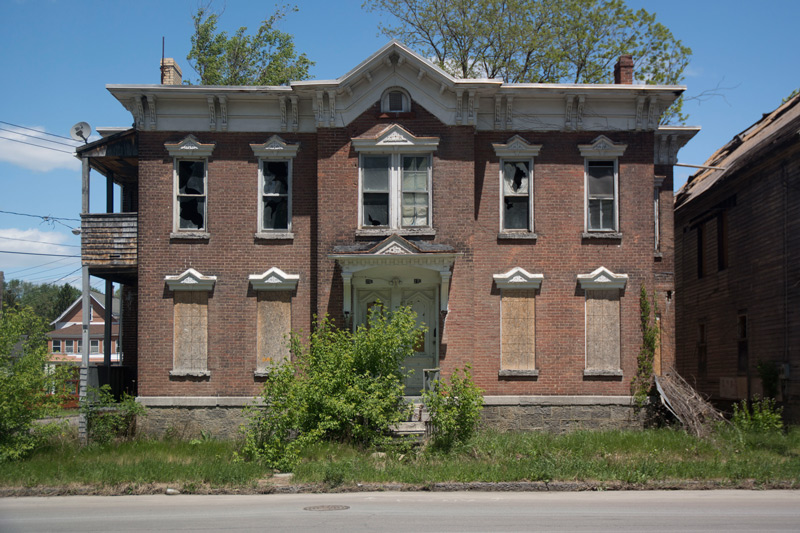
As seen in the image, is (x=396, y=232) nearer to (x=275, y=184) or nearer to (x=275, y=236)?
(x=275, y=236)

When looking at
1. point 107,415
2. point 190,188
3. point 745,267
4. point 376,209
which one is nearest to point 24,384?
point 107,415

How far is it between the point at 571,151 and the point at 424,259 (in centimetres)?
504

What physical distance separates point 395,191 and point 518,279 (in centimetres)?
387

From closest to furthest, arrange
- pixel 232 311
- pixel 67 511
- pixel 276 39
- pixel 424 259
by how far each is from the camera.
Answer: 1. pixel 67 511
2. pixel 424 259
3. pixel 232 311
4. pixel 276 39

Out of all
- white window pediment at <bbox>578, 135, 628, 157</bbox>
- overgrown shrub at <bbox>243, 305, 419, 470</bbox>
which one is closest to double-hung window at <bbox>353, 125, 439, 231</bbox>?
overgrown shrub at <bbox>243, 305, 419, 470</bbox>

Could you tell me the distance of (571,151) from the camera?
20016 millimetres

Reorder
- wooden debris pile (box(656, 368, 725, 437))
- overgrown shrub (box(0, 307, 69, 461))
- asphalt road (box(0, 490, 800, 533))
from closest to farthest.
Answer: asphalt road (box(0, 490, 800, 533)), overgrown shrub (box(0, 307, 69, 461)), wooden debris pile (box(656, 368, 725, 437))

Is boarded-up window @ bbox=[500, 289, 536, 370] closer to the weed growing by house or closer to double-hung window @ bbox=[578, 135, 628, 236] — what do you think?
double-hung window @ bbox=[578, 135, 628, 236]

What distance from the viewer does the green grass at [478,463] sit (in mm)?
13922

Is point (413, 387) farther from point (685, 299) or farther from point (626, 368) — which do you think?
point (685, 299)

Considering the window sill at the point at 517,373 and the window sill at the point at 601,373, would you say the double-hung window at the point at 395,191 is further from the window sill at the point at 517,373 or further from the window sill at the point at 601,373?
the window sill at the point at 601,373

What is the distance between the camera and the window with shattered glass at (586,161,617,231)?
66.0 feet

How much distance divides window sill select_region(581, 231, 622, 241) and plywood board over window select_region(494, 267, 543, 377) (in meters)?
1.63

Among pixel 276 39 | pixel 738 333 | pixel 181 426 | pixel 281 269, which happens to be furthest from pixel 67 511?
pixel 276 39
